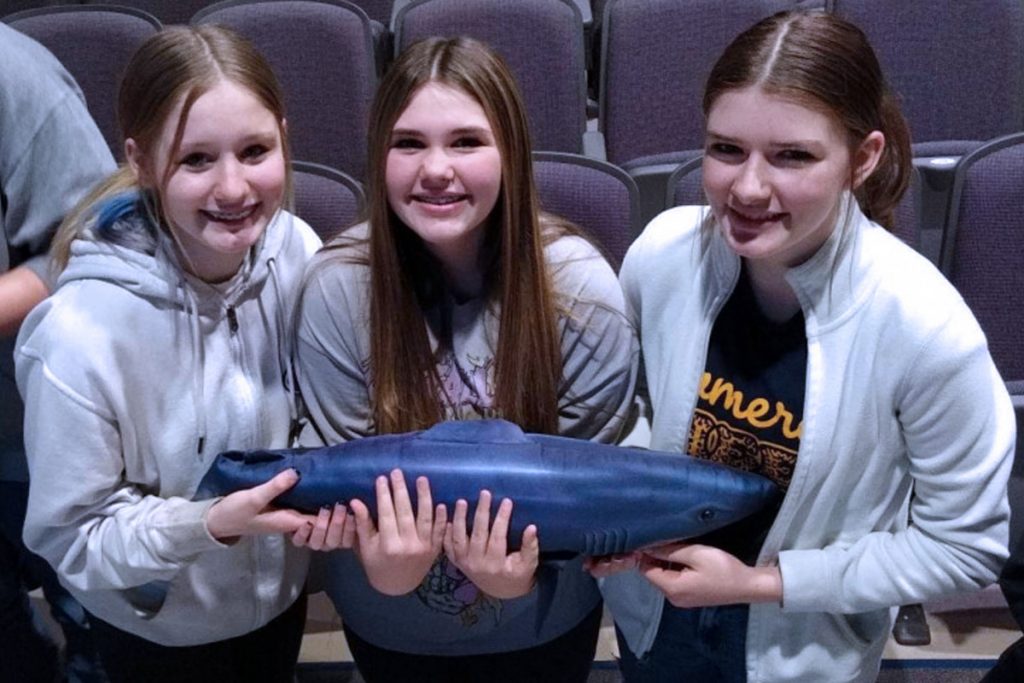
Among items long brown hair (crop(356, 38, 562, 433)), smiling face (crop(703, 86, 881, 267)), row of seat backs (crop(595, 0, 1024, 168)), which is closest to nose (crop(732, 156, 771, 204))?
smiling face (crop(703, 86, 881, 267))

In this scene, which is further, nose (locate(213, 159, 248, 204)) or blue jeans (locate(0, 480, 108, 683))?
blue jeans (locate(0, 480, 108, 683))

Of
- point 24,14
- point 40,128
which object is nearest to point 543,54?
point 24,14

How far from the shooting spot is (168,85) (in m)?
0.97

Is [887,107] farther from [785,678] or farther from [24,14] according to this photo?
[24,14]

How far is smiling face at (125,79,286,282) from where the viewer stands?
969 mm

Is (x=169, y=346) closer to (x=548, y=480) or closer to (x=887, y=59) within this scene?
(x=548, y=480)

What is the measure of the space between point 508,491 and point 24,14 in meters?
1.82

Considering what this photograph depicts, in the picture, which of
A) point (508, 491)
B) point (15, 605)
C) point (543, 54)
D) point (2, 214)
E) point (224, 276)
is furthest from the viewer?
point (543, 54)

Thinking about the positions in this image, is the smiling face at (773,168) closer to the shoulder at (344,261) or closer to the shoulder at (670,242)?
the shoulder at (670,242)

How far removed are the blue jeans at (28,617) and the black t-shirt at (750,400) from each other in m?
0.84

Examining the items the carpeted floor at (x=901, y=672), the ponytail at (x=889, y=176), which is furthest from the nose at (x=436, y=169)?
the carpeted floor at (x=901, y=672)

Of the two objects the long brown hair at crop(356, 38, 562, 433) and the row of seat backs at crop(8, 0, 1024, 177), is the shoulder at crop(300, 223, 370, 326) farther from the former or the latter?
the row of seat backs at crop(8, 0, 1024, 177)

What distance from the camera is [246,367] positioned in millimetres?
1077

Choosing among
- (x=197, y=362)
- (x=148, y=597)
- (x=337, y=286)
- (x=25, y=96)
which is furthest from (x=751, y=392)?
(x=25, y=96)
